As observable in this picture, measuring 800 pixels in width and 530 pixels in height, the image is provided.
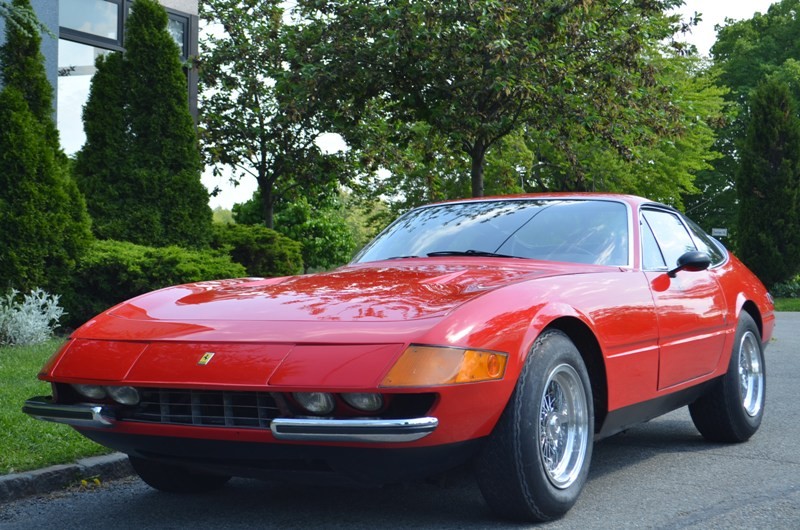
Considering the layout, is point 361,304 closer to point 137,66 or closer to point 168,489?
point 168,489

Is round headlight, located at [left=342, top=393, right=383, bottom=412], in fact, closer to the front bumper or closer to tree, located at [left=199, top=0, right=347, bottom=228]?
the front bumper

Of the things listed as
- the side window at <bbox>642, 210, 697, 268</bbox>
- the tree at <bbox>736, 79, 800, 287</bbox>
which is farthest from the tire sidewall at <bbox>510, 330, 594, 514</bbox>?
the tree at <bbox>736, 79, 800, 287</bbox>

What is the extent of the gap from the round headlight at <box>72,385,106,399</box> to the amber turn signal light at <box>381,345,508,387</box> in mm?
1214

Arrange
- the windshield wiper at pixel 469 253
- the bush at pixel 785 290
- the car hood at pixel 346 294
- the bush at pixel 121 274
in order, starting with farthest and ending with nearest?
the bush at pixel 785 290
the bush at pixel 121 274
the windshield wiper at pixel 469 253
the car hood at pixel 346 294

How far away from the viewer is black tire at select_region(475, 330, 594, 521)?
3.68m

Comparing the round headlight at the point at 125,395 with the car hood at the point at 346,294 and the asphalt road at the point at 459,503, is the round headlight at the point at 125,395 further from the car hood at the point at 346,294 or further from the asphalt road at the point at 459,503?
the asphalt road at the point at 459,503

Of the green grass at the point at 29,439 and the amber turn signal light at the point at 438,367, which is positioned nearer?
the amber turn signal light at the point at 438,367

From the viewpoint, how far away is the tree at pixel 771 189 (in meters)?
28.2

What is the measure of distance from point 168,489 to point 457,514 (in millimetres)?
1426

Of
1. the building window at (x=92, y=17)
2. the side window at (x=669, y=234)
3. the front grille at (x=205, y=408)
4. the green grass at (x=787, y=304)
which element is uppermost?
the building window at (x=92, y=17)

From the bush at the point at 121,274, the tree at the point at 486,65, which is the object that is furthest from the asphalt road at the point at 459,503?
the tree at the point at 486,65

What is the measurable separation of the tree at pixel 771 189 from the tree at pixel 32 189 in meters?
22.3

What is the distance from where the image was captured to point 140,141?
41.0 ft

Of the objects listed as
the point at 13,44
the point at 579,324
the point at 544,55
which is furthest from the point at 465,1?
the point at 579,324
